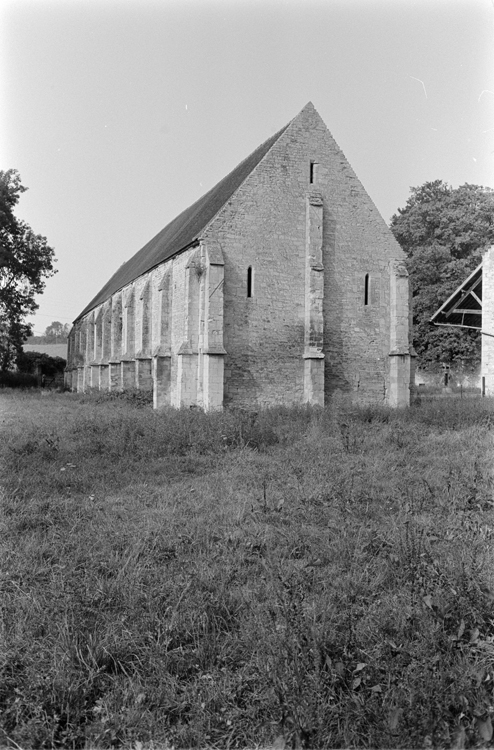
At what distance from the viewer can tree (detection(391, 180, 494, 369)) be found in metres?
40.0

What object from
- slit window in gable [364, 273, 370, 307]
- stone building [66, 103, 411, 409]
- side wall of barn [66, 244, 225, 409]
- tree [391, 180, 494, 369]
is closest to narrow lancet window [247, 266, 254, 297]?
stone building [66, 103, 411, 409]

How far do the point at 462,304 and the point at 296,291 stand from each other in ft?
27.3

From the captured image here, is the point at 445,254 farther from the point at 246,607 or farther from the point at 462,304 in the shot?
the point at 246,607

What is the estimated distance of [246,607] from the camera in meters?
4.49

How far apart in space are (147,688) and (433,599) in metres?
2.28

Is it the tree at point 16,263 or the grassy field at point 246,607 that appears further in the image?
the tree at point 16,263

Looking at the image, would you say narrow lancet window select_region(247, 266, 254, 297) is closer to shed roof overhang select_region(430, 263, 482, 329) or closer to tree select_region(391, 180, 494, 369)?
shed roof overhang select_region(430, 263, 482, 329)

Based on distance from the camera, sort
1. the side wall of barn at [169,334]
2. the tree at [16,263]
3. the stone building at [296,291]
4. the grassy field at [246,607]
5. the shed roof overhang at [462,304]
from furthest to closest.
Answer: the tree at [16,263]
the shed roof overhang at [462,304]
the stone building at [296,291]
the side wall of barn at [169,334]
the grassy field at [246,607]

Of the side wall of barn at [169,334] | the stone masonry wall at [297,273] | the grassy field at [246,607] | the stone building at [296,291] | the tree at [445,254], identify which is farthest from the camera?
the tree at [445,254]

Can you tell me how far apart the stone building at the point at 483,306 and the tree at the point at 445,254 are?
1882cm

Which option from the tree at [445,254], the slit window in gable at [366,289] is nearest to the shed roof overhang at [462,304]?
the slit window in gable at [366,289]

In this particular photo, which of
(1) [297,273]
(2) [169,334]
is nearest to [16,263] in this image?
(2) [169,334]

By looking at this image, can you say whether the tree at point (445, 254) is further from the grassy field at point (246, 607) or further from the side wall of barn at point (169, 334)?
the grassy field at point (246, 607)

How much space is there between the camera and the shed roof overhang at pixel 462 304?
805 inches
